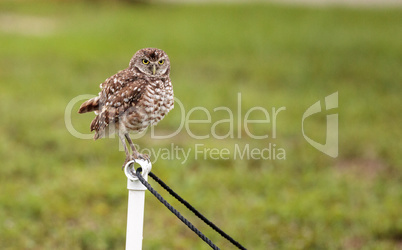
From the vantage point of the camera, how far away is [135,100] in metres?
2.97

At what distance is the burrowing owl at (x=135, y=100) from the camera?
9.64 feet

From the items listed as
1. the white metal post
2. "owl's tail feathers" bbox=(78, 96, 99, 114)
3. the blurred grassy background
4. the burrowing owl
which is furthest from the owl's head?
the blurred grassy background

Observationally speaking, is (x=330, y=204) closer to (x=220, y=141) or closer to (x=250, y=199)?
(x=250, y=199)

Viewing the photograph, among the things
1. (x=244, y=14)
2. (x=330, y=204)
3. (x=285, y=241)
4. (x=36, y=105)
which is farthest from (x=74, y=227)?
(x=244, y=14)

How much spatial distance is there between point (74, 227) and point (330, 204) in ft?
7.27

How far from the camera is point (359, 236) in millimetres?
4973

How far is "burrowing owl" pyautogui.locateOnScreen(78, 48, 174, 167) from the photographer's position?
294cm

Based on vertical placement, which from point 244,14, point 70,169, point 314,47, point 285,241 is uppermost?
point 244,14

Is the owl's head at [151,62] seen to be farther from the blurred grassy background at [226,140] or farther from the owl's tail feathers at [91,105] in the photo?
the blurred grassy background at [226,140]

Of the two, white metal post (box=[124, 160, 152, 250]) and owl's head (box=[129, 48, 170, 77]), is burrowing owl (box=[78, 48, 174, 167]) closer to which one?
owl's head (box=[129, 48, 170, 77])

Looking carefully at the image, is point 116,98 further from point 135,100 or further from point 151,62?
point 151,62

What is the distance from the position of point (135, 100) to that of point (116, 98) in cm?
9

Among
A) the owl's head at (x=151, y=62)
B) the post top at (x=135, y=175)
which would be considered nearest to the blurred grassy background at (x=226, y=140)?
the owl's head at (x=151, y=62)

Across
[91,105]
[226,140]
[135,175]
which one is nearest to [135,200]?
[135,175]
